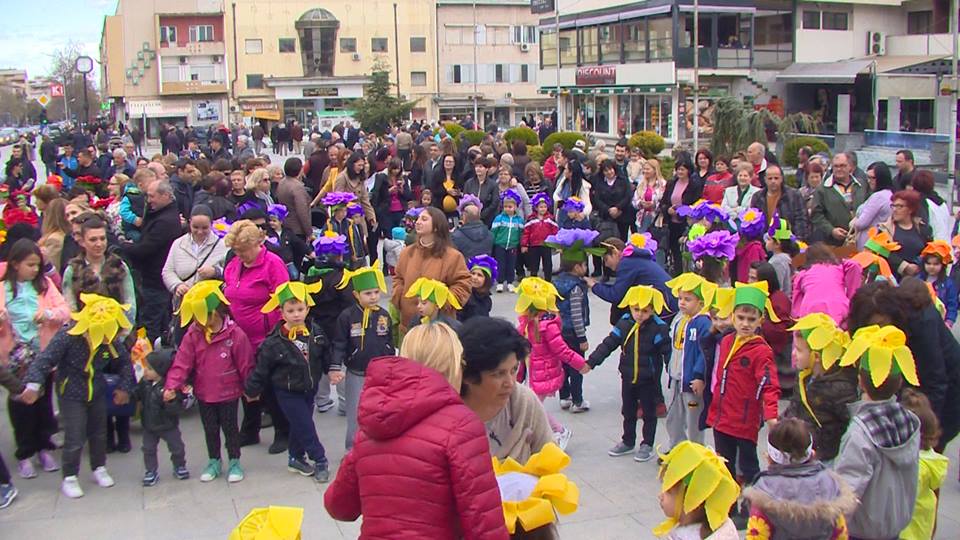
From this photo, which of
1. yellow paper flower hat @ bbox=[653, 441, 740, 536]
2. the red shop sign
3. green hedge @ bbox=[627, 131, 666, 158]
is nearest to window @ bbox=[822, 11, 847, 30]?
the red shop sign

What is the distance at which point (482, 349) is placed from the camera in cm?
373

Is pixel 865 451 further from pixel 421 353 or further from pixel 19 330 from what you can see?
pixel 19 330

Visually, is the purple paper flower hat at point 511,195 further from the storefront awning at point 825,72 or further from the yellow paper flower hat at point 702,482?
the storefront awning at point 825,72

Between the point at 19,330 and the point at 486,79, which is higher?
the point at 486,79

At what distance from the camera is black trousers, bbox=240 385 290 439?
800 cm

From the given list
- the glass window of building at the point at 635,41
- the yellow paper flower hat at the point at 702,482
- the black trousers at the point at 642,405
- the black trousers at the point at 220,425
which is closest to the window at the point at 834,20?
the glass window of building at the point at 635,41

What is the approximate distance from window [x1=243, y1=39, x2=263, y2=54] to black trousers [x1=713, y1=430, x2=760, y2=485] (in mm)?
65857

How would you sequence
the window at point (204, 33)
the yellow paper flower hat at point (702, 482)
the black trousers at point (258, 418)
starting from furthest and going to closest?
the window at point (204, 33), the black trousers at point (258, 418), the yellow paper flower hat at point (702, 482)

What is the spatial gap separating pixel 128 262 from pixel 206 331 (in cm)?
248

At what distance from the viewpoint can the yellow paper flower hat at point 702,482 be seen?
12.5 ft

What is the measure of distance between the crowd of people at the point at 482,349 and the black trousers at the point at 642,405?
18mm

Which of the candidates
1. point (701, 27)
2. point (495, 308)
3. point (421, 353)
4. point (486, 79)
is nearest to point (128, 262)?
point (495, 308)

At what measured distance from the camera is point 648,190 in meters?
13.7

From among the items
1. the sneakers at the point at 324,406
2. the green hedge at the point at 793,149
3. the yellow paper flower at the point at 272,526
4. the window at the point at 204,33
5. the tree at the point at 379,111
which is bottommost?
the sneakers at the point at 324,406
